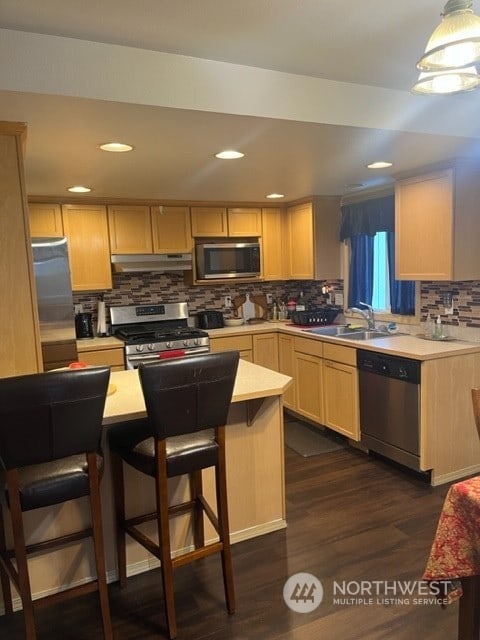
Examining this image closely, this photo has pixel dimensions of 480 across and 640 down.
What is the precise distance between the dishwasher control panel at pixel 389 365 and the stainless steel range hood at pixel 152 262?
1844mm

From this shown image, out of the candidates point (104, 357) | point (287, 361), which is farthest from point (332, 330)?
point (104, 357)

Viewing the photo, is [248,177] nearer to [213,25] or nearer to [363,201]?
[363,201]

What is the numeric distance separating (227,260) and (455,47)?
3.23 metres

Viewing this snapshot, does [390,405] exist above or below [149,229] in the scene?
below

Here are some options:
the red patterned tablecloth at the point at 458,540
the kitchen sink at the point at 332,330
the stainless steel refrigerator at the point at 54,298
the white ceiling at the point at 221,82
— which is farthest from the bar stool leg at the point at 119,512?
the kitchen sink at the point at 332,330

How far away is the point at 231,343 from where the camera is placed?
4289 mm

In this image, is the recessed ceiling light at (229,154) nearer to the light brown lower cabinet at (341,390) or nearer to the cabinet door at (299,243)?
the light brown lower cabinet at (341,390)

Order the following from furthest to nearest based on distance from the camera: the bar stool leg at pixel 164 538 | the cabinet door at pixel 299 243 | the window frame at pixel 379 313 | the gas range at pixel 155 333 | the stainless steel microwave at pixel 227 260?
the cabinet door at pixel 299 243 → the stainless steel microwave at pixel 227 260 → the gas range at pixel 155 333 → the window frame at pixel 379 313 → the bar stool leg at pixel 164 538

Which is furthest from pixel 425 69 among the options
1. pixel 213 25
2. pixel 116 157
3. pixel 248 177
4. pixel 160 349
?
pixel 160 349

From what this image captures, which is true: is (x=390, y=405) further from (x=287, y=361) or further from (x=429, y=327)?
(x=287, y=361)

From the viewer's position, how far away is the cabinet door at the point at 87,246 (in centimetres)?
395

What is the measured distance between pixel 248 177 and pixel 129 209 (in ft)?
4.32

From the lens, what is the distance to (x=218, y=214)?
449 centimetres

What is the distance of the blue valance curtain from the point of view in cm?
389
